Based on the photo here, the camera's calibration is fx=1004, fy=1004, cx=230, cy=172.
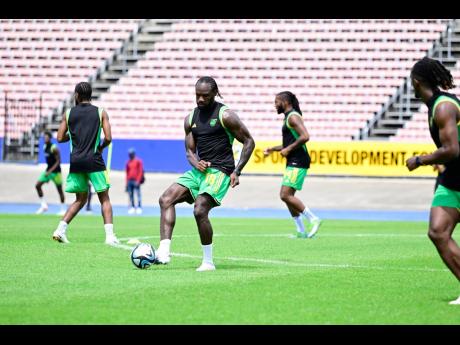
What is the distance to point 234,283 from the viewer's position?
33.5 feet

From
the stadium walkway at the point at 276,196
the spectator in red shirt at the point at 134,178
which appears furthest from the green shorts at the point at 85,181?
the spectator in red shirt at the point at 134,178

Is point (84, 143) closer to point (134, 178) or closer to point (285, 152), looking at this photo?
point (285, 152)

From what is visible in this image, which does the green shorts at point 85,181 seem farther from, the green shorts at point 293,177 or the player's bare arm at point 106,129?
the green shorts at point 293,177

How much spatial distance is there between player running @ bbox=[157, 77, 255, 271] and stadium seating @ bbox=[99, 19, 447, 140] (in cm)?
2395

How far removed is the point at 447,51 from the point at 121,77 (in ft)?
42.3

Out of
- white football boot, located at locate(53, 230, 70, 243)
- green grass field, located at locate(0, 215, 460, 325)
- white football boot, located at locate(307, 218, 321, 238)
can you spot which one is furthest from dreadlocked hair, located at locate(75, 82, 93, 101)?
white football boot, located at locate(307, 218, 321, 238)

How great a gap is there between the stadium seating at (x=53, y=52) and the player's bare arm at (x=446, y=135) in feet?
108

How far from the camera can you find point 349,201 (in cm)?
3105

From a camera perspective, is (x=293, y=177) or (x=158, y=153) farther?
(x=158, y=153)

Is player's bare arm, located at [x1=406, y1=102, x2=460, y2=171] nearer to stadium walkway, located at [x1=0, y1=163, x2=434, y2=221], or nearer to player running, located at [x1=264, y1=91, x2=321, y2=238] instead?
player running, located at [x1=264, y1=91, x2=321, y2=238]

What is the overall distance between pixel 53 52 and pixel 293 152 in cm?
2605

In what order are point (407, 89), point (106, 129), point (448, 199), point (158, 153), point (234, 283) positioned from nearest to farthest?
1. point (448, 199)
2. point (234, 283)
3. point (106, 129)
4. point (158, 153)
5. point (407, 89)

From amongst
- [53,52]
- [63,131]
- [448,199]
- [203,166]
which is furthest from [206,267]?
[53,52]

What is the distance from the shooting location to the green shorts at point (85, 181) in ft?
50.0
